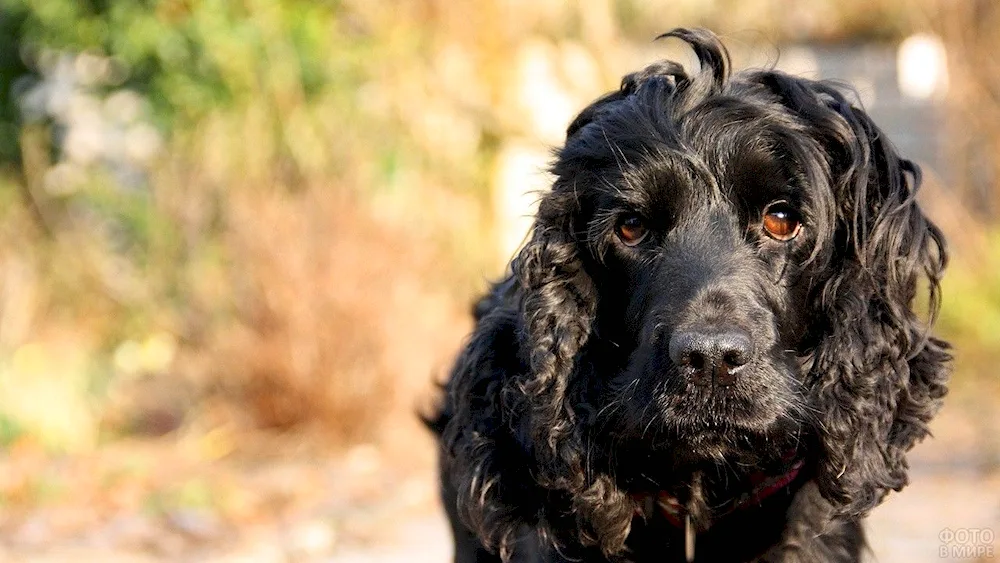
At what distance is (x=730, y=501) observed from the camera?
317 centimetres

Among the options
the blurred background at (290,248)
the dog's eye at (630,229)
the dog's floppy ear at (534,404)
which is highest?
the blurred background at (290,248)

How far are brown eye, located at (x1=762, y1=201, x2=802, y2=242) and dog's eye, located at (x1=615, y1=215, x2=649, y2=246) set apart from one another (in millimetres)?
307

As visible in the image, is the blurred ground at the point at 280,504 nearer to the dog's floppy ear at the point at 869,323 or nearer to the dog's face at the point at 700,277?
the dog's floppy ear at the point at 869,323

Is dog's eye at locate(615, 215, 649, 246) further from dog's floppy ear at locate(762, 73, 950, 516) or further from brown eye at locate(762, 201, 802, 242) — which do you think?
dog's floppy ear at locate(762, 73, 950, 516)

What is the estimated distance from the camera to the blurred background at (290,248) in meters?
6.79

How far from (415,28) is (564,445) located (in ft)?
26.5

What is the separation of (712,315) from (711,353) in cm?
11

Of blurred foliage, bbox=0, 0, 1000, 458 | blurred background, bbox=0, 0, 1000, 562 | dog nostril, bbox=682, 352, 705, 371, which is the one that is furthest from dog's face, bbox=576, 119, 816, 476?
blurred foliage, bbox=0, 0, 1000, 458

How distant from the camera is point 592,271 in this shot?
129 inches

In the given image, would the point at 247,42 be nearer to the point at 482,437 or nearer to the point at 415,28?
the point at 415,28

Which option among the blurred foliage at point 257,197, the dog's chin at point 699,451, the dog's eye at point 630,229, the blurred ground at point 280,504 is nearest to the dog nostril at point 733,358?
the dog's chin at point 699,451

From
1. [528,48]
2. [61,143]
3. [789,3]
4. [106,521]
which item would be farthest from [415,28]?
[789,3]

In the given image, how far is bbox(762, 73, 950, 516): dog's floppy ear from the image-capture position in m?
3.03

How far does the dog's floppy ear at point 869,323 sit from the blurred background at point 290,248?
2520 millimetres
